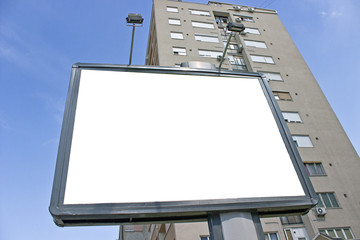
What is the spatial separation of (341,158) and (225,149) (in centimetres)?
1480

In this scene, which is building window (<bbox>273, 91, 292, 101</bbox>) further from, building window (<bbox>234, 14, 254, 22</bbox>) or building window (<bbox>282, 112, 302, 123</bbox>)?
→ building window (<bbox>234, 14, 254, 22</bbox>)

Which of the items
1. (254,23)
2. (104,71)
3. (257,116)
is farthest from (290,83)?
(104,71)

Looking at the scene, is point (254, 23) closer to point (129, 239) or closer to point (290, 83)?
point (290, 83)

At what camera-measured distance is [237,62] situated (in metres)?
21.3

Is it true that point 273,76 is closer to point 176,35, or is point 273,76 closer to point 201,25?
point 201,25

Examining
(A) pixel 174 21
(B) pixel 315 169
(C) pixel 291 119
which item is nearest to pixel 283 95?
(C) pixel 291 119

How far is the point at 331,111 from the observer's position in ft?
62.4

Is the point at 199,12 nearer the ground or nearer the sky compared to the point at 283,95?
nearer the sky

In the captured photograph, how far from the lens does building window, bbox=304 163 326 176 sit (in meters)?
15.2

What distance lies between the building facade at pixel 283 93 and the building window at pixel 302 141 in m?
0.07

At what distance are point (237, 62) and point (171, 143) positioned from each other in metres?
18.1

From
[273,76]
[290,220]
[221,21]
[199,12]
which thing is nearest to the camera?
[290,220]

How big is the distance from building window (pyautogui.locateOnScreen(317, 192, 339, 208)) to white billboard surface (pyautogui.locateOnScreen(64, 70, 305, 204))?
10954 millimetres

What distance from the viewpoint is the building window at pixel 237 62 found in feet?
67.9
